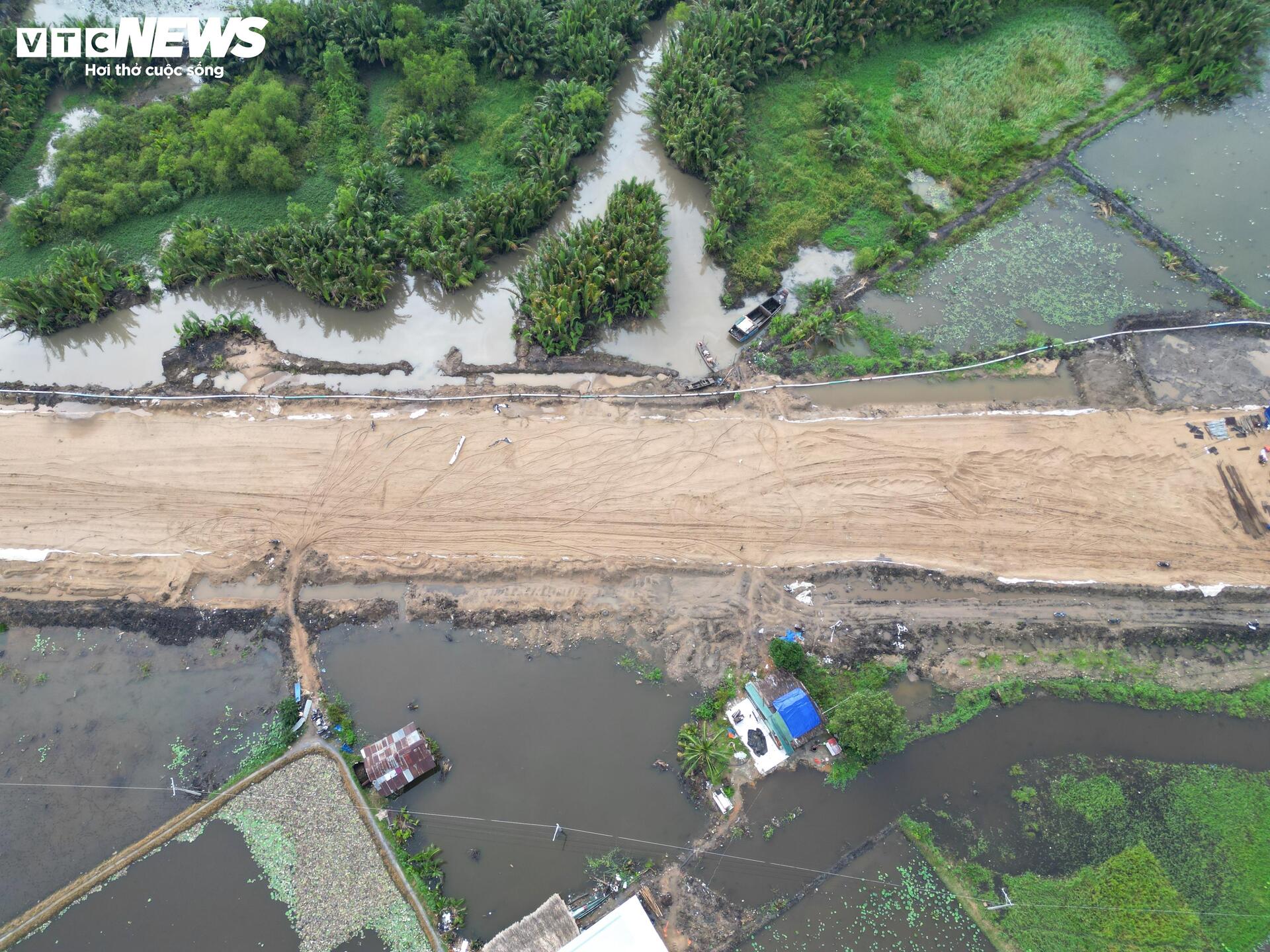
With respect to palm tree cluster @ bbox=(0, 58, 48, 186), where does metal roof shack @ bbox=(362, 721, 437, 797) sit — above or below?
below

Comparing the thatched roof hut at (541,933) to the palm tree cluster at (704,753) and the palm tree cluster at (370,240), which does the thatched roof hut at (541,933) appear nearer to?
the palm tree cluster at (704,753)

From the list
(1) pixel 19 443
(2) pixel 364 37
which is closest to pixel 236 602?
(1) pixel 19 443

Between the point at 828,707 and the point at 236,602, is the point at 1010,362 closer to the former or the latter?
the point at 828,707

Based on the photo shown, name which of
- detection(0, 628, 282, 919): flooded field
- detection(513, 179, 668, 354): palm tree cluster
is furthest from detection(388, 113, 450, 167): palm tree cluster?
detection(0, 628, 282, 919): flooded field

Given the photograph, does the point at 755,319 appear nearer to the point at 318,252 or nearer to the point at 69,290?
the point at 318,252

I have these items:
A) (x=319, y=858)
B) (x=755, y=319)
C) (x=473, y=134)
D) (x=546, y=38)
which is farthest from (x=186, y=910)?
(x=546, y=38)

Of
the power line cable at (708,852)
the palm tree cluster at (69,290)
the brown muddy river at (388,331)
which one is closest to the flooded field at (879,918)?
the power line cable at (708,852)

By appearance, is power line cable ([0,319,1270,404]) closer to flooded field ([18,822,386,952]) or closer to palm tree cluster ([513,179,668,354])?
palm tree cluster ([513,179,668,354])
